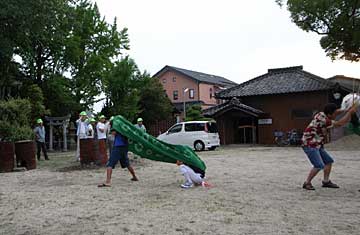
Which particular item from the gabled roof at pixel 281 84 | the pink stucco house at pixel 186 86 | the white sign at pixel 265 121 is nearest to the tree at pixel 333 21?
the gabled roof at pixel 281 84

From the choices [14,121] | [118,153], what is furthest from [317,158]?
[14,121]

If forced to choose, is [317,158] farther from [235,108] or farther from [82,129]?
[235,108]

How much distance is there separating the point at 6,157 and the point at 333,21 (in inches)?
751

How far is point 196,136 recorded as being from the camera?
2411cm

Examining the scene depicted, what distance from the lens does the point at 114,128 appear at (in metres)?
9.73

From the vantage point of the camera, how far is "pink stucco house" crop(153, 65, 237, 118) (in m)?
60.3

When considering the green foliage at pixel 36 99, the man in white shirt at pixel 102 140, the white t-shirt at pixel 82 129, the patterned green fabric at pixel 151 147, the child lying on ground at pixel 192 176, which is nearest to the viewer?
the child lying on ground at pixel 192 176

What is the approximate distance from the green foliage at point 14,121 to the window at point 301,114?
1966cm

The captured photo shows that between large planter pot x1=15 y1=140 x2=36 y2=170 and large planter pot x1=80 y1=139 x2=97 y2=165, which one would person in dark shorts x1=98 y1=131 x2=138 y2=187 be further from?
large planter pot x1=15 y1=140 x2=36 y2=170

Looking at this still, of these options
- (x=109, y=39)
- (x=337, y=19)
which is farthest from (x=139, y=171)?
(x=109, y=39)

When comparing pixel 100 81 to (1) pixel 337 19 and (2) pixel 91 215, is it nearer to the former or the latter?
(1) pixel 337 19

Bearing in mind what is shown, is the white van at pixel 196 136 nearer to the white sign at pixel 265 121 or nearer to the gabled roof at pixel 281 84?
the white sign at pixel 265 121

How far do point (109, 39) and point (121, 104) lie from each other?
5.78 meters

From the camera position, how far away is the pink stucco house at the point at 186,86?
6034 cm
